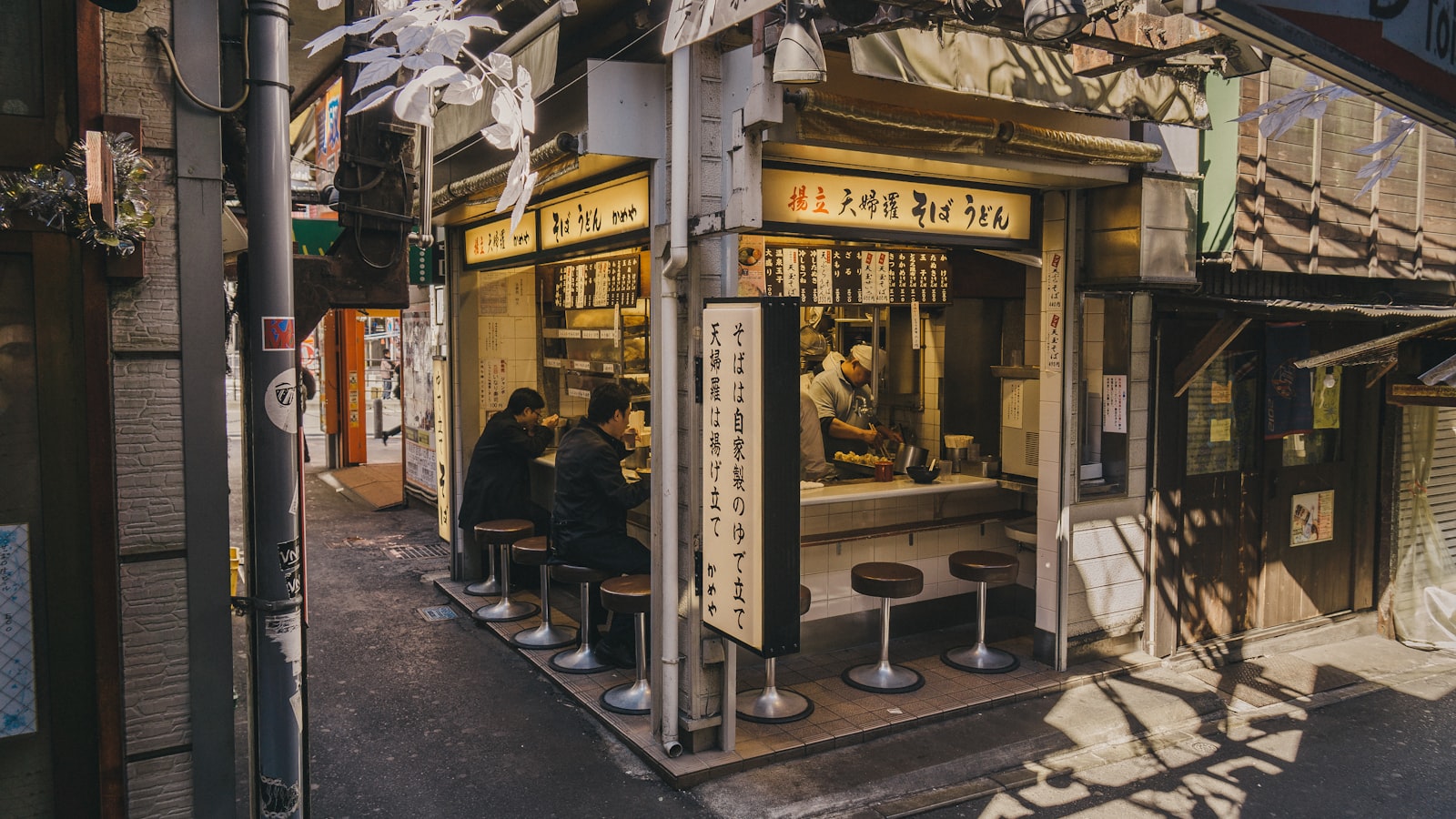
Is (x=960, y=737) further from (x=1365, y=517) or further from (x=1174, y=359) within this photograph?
(x=1365, y=517)

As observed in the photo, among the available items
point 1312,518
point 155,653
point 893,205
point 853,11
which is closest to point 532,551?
point 893,205

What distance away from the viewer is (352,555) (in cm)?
1228

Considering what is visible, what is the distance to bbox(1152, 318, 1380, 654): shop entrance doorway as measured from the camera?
8.71 meters

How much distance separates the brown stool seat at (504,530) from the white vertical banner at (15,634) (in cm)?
566

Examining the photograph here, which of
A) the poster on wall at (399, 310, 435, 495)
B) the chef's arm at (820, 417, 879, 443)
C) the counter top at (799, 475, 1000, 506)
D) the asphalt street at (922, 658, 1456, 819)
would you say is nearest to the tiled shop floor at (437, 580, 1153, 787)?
the asphalt street at (922, 658, 1456, 819)

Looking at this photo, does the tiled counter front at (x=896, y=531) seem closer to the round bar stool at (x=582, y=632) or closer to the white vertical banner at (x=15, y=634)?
the round bar stool at (x=582, y=632)

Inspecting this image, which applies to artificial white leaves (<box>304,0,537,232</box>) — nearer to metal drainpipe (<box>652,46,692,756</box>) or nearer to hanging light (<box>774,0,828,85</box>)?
hanging light (<box>774,0,828,85</box>)

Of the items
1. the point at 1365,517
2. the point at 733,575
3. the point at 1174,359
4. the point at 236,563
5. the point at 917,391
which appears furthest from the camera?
the point at 917,391

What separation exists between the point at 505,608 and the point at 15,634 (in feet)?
19.7

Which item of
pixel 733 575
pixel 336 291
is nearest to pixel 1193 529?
pixel 733 575

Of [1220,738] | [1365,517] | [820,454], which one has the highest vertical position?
[820,454]

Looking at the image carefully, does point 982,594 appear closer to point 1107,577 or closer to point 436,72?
point 1107,577

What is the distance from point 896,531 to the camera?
350 inches

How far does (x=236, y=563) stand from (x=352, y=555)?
715cm
